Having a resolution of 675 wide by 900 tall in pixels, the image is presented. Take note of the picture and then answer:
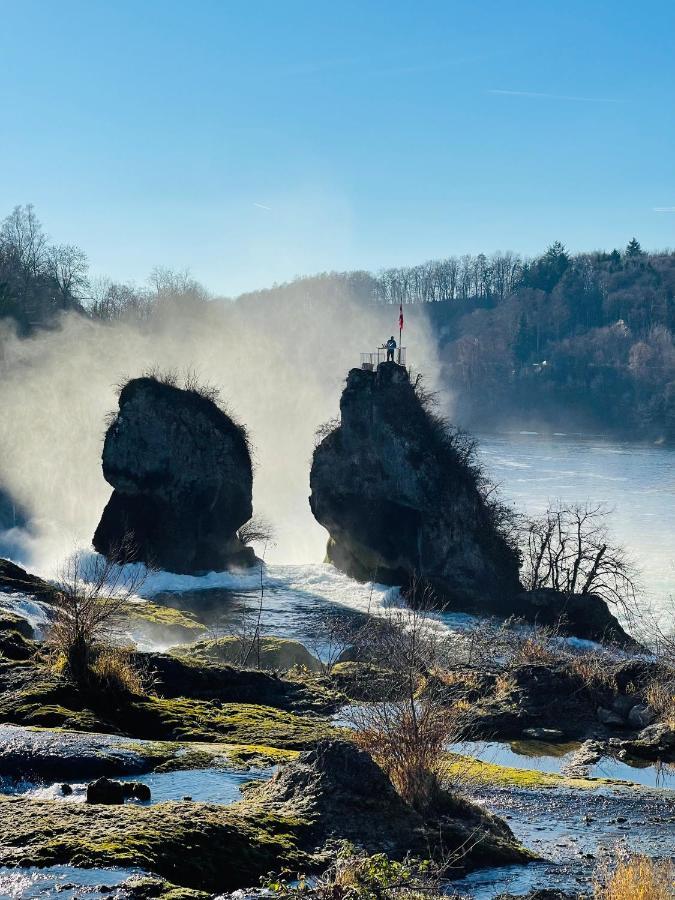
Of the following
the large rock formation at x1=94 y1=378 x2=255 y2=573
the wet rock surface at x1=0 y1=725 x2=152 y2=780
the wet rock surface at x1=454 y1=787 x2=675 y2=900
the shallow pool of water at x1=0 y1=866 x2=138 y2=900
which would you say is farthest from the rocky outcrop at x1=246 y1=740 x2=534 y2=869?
the large rock formation at x1=94 y1=378 x2=255 y2=573

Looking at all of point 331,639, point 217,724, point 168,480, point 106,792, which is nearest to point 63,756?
point 106,792

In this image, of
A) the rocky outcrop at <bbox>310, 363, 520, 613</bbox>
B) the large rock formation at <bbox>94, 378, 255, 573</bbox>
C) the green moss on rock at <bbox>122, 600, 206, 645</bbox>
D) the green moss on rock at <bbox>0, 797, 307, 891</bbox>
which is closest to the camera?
the green moss on rock at <bbox>0, 797, 307, 891</bbox>

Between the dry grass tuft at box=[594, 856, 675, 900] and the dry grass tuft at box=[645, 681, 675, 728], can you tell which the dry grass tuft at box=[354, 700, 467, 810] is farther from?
the dry grass tuft at box=[645, 681, 675, 728]

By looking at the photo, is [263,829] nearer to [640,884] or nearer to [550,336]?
[640,884]

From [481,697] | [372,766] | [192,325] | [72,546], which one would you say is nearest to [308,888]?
[372,766]

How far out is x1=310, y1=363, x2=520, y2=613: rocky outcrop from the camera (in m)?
44.0

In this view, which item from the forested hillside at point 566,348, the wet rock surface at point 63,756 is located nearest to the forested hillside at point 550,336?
the forested hillside at point 566,348

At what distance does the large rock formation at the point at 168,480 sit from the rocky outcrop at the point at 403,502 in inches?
211

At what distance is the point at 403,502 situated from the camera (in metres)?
46.0

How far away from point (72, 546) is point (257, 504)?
2947 cm

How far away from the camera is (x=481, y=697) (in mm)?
20812

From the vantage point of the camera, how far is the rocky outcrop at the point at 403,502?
44.0 meters

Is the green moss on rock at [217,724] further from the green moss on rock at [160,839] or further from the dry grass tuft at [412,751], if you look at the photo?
the green moss on rock at [160,839]

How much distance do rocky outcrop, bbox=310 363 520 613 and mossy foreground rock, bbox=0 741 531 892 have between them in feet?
112
